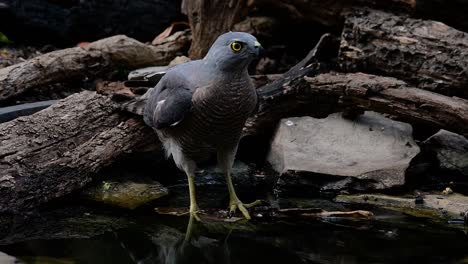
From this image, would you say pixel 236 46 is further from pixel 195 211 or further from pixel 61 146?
pixel 61 146

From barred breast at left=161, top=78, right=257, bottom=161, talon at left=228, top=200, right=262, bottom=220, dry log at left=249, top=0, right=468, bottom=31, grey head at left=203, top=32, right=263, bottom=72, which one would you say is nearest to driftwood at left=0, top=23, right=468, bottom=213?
dry log at left=249, top=0, right=468, bottom=31

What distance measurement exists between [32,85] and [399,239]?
3.50 meters

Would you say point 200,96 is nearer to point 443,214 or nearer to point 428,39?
point 443,214

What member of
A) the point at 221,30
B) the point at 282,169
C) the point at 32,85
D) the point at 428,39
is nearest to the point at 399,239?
the point at 282,169

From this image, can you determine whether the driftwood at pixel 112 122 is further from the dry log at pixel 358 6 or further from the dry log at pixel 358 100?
the dry log at pixel 358 6

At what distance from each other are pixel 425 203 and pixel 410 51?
156cm

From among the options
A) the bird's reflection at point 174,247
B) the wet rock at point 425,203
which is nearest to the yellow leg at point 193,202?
the bird's reflection at point 174,247

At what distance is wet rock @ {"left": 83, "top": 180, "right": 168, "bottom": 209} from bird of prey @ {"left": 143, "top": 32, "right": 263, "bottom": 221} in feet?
1.28

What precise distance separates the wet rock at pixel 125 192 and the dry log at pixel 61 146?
123 mm

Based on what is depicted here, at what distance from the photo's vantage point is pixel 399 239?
434 centimetres

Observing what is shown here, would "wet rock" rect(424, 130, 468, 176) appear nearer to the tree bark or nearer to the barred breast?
the barred breast

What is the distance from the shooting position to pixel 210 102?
4.36m

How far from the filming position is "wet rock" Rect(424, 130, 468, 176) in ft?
18.1

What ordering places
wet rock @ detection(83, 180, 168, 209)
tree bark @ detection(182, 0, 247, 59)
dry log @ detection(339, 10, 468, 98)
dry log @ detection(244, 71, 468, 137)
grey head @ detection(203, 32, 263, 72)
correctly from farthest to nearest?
1. tree bark @ detection(182, 0, 247, 59)
2. dry log @ detection(339, 10, 468, 98)
3. dry log @ detection(244, 71, 468, 137)
4. wet rock @ detection(83, 180, 168, 209)
5. grey head @ detection(203, 32, 263, 72)
